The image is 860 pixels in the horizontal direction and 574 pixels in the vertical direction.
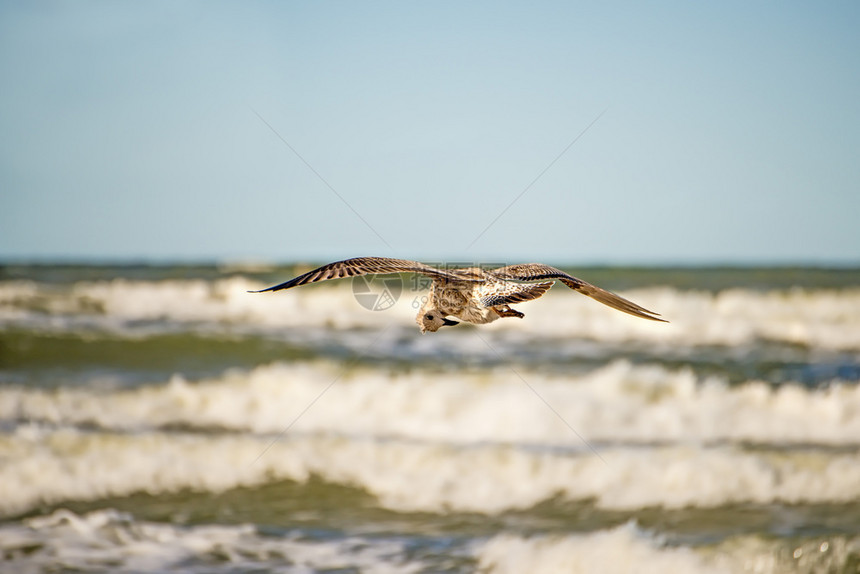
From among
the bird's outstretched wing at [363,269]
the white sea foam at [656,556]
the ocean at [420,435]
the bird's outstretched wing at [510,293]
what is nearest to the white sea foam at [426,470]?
the ocean at [420,435]

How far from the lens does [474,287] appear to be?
5.90 m

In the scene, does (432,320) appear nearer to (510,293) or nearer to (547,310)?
(510,293)

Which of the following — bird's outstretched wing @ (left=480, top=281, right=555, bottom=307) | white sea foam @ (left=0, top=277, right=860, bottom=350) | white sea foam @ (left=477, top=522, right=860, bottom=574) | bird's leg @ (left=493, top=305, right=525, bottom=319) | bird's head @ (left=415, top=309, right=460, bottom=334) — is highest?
bird's outstretched wing @ (left=480, top=281, right=555, bottom=307)

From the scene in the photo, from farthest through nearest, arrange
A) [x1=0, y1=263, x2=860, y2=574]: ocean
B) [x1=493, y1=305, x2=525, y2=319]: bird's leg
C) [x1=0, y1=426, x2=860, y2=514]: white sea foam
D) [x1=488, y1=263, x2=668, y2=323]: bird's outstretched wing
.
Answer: [x1=0, y1=426, x2=860, y2=514]: white sea foam, [x1=0, y1=263, x2=860, y2=574]: ocean, [x1=493, y1=305, x2=525, y2=319]: bird's leg, [x1=488, y1=263, x2=668, y2=323]: bird's outstretched wing

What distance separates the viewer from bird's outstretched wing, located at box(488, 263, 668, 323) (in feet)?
18.0

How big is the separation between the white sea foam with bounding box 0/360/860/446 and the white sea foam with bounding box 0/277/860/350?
113 inches

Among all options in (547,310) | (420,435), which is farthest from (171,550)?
(547,310)

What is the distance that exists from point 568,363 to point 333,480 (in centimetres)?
652

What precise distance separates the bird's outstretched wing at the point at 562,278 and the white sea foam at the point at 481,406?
8.22m

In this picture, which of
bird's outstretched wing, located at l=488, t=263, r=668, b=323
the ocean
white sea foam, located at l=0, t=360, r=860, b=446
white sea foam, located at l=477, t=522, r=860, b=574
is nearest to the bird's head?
bird's outstretched wing, located at l=488, t=263, r=668, b=323

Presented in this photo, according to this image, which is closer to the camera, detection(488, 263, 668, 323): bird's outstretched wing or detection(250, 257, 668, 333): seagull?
detection(250, 257, 668, 333): seagull

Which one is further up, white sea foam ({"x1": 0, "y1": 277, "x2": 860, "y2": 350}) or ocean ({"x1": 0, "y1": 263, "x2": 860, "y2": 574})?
white sea foam ({"x1": 0, "y1": 277, "x2": 860, "y2": 350})

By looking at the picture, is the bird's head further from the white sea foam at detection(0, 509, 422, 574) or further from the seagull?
the white sea foam at detection(0, 509, 422, 574)

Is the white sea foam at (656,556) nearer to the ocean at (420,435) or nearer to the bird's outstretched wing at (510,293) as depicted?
the ocean at (420,435)
